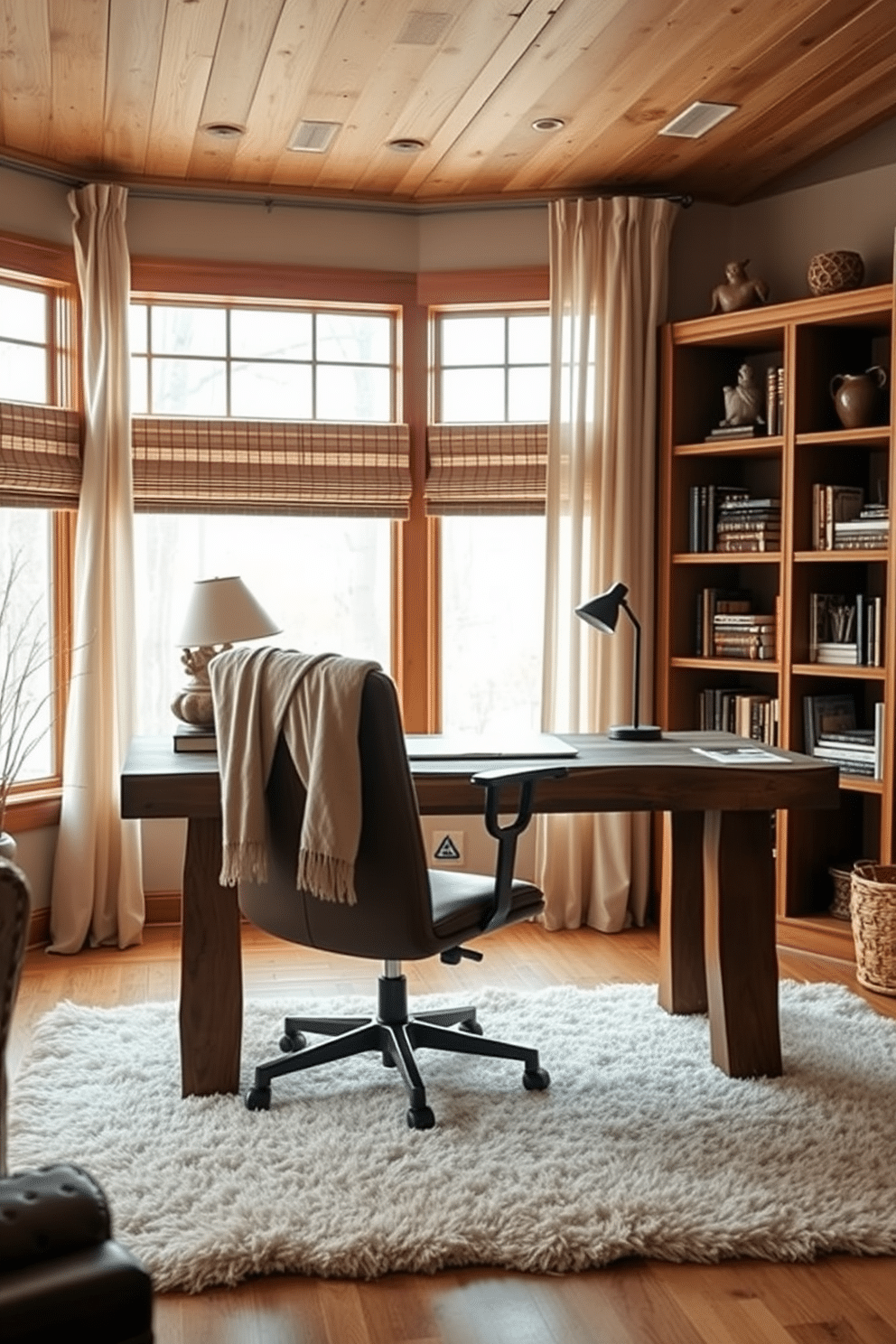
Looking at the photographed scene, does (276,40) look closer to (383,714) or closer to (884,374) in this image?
(383,714)

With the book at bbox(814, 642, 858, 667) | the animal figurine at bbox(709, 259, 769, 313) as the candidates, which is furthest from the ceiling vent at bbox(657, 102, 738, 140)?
the book at bbox(814, 642, 858, 667)

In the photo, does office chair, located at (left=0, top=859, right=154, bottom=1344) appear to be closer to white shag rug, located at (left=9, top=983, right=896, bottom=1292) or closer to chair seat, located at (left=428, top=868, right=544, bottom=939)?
white shag rug, located at (left=9, top=983, right=896, bottom=1292)

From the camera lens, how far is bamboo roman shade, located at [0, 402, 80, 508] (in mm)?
4645

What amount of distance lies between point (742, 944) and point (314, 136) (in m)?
2.77

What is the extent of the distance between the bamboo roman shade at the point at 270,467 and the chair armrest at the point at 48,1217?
3851 mm

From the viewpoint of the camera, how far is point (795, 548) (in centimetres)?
470

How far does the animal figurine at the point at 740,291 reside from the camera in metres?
4.90

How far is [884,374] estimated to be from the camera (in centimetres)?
461

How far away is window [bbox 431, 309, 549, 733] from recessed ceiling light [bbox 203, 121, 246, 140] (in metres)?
1.12

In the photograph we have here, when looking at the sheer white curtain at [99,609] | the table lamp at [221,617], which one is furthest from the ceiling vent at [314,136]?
the table lamp at [221,617]

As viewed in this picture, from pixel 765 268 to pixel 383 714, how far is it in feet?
9.80

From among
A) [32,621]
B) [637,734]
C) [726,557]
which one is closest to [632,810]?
[637,734]

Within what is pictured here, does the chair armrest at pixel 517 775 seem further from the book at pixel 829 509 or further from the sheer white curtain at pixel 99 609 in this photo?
the sheer white curtain at pixel 99 609

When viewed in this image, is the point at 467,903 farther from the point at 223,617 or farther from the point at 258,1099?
the point at 223,617
